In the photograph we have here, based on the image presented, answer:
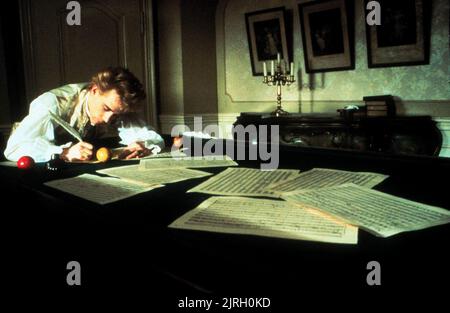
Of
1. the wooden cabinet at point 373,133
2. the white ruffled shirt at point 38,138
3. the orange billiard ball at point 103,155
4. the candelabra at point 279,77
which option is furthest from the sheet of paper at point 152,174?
the candelabra at point 279,77

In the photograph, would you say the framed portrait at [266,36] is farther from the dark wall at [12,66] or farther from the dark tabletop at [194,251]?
the dark tabletop at [194,251]

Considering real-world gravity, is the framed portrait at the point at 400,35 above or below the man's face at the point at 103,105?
above

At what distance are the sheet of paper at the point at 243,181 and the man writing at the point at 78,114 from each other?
59 cm

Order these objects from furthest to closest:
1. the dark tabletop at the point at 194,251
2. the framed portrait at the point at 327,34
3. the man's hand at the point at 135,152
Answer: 1. the framed portrait at the point at 327,34
2. the man's hand at the point at 135,152
3. the dark tabletop at the point at 194,251

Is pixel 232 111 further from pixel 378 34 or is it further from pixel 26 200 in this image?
pixel 26 200

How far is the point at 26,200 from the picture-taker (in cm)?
107

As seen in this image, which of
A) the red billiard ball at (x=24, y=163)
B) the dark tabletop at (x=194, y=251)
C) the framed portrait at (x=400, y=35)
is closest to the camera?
the dark tabletop at (x=194, y=251)

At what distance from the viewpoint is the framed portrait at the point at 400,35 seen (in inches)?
114

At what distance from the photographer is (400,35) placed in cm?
301

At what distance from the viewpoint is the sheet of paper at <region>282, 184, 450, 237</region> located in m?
0.65

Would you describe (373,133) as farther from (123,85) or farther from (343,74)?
(123,85)

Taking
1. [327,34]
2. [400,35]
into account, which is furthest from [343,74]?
[400,35]

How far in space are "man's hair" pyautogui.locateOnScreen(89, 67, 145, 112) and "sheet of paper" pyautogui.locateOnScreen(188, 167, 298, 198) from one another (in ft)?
2.69
